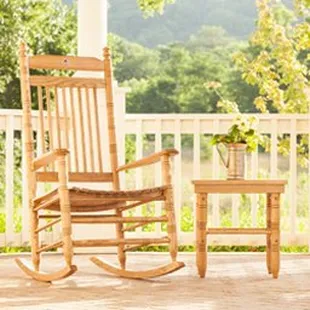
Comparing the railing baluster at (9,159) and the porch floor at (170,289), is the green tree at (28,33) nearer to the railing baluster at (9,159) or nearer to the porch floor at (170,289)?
the railing baluster at (9,159)

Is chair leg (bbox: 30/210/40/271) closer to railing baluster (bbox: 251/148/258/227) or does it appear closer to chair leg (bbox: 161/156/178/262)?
chair leg (bbox: 161/156/178/262)

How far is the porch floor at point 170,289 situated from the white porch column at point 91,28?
1.31 m

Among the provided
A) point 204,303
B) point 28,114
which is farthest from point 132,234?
point 204,303

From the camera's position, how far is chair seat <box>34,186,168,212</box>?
4059 mm

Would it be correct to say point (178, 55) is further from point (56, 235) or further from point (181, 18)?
point (56, 235)

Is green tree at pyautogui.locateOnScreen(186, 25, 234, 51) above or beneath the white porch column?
above

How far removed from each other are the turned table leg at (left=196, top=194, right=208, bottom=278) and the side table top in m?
0.05

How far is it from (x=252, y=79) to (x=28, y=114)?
17.0 feet

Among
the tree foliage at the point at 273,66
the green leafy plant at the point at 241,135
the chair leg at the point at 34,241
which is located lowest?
the chair leg at the point at 34,241

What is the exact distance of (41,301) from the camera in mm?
3660

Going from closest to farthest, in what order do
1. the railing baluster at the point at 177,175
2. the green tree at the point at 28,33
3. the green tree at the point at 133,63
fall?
the railing baluster at the point at 177,175 → the green tree at the point at 28,33 → the green tree at the point at 133,63

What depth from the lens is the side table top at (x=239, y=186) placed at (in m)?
4.40

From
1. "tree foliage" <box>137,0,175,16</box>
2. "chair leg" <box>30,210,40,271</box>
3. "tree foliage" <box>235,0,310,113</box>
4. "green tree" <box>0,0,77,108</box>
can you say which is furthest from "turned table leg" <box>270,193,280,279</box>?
"green tree" <box>0,0,77,108</box>

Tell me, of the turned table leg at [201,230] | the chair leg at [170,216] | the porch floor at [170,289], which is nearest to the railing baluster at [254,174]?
the porch floor at [170,289]
